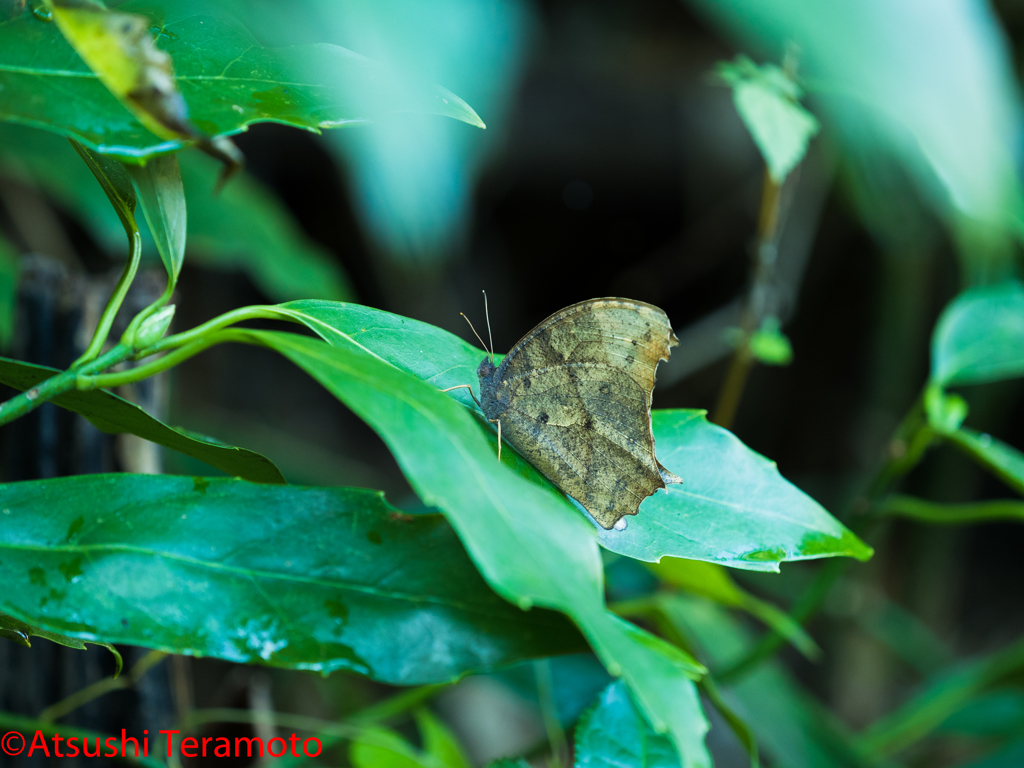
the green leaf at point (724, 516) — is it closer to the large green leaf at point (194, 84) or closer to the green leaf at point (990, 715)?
the large green leaf at point (194, 84)

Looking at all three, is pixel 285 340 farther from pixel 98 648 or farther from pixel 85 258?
pixel 85 258

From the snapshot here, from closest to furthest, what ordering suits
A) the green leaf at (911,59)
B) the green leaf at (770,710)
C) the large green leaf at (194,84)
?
the green leaf at (911,59) → the large green leaf at (194,84) → the green leaf at (770,710)

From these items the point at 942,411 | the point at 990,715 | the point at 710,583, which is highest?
the point at 942,411

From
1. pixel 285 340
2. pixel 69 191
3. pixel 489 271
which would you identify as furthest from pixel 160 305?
pixel 489 271

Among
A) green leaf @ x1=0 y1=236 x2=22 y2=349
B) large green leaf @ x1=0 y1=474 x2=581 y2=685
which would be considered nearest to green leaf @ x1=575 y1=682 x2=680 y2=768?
large green leaf @ x1=0 y1=474 x2=581 y2=685

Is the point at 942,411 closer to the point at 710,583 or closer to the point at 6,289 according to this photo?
the point at 710,583

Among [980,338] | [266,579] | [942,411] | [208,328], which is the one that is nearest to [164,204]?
[208,328]

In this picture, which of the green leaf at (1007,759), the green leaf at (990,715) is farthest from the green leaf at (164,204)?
the green leaf at (990,715)
